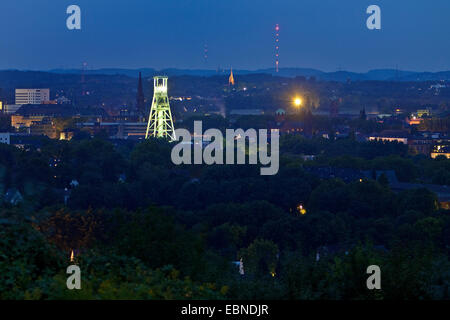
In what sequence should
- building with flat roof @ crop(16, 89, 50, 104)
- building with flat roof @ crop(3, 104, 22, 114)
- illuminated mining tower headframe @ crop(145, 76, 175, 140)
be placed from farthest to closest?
building with flat roof @ crop(16, 89, 50, 104)
building with flat roof @ crop(3, 104, 22, 114)
illuminated mining tower headframe @ crop(145, 76, 175, 140)

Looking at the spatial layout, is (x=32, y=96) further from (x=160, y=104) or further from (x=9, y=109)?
(x=160, y=104)

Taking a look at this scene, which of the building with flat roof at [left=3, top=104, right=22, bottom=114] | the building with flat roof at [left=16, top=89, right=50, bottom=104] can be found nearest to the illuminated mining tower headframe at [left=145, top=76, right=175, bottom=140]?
the building with flat roof at [left=3, top=104, right=22, bottom=114]

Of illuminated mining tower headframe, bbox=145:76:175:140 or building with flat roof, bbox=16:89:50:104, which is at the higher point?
building with flat roof, bbox=16:89:50:104

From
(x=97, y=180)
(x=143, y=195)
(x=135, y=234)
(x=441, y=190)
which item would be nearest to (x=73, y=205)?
(x=143, y=195)

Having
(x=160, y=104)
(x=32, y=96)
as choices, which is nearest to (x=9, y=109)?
(x=32, y=96)

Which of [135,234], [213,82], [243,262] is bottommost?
[243,262]

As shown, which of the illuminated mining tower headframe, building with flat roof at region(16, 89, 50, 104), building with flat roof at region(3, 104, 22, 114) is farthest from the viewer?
building with flat roof at region(16, 89, 50, 104)

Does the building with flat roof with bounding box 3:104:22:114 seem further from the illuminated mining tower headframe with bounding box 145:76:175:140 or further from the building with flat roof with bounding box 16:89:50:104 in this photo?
the illuminated mining tower headframe with bounding box 145:76:175:140

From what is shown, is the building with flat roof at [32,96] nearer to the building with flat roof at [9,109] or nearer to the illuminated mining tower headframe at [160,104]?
the building with flat roof at [9,109]

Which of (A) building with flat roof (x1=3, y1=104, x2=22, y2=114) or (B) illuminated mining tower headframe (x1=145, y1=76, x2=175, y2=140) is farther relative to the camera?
(A) building with flat roof (x1=3, y1=104, x2=22, y2=114)
